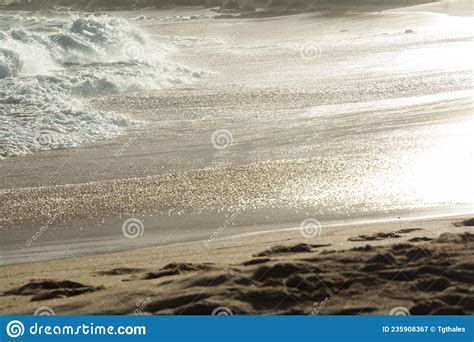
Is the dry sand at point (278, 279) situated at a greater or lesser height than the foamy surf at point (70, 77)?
lesser

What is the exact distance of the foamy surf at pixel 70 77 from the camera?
38.9 ft

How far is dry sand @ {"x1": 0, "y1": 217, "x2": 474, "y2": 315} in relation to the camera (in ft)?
17.3

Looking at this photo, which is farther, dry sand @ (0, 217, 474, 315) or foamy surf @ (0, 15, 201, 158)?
foamy surf @ (0, 15, 201, 158)

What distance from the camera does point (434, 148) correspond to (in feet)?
34.1

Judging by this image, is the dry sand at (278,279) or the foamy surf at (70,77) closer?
the dry sand at (278,279)

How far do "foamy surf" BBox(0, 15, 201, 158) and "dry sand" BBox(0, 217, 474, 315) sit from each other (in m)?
5.13

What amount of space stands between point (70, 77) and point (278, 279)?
11142mm

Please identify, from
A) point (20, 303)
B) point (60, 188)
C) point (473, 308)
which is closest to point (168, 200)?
point (60, 188)

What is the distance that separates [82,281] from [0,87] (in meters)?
9.51

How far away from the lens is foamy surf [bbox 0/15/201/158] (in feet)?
38.9

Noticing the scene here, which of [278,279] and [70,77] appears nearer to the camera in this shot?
[278,279]

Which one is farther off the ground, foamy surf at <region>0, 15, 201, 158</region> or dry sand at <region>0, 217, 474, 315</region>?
foamy surf at <region>0, 15, 201, 158</region>

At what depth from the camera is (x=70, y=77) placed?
51.8 feet

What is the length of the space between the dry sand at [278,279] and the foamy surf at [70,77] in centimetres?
513
